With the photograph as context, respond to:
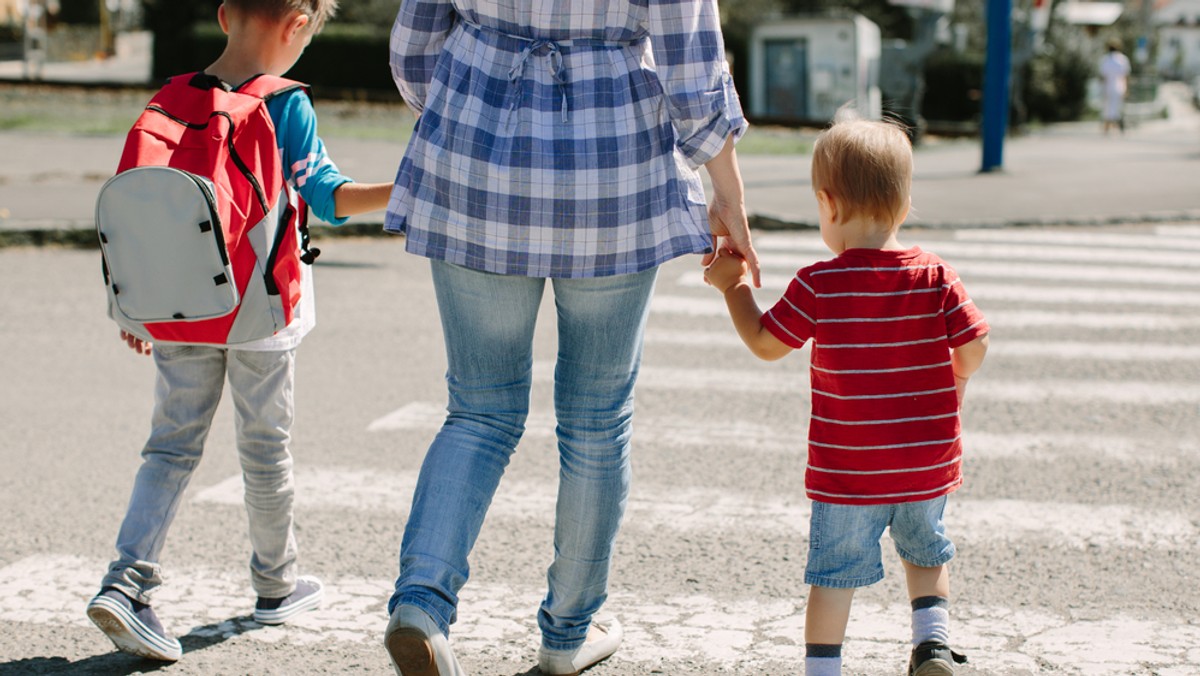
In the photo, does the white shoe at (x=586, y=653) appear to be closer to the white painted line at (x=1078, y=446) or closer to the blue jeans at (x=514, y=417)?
the blue jeans at (x=514, y=417)

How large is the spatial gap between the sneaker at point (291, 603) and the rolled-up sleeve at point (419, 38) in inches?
55.6

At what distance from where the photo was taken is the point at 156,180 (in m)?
2.99

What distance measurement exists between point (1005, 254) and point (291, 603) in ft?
24.9

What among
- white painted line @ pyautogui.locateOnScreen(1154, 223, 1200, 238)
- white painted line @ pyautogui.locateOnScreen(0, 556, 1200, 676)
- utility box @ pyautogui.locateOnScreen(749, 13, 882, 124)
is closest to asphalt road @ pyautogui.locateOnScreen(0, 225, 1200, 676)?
white painted line @ pyautogui.locateOnScreen(0, 556, 1200, 676)

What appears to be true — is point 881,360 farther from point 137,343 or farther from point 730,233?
point 137,343

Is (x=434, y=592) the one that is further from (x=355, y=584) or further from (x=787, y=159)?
(x=787, y=159)

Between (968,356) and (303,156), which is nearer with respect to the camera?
(968,356)

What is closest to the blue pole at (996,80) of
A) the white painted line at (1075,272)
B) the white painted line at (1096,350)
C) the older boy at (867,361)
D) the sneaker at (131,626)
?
the white painted line at (1075,272)

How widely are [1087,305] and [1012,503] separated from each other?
4018 millimetres

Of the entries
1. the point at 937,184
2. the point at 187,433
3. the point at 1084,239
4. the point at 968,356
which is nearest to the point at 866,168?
the point at 968,356

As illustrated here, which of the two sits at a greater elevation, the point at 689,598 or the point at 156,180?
the point at 156,180

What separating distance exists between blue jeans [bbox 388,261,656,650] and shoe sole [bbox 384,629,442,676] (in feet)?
0.31

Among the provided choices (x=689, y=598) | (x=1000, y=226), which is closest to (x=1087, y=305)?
(x=1000, y=226)

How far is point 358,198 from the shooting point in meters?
3.19
